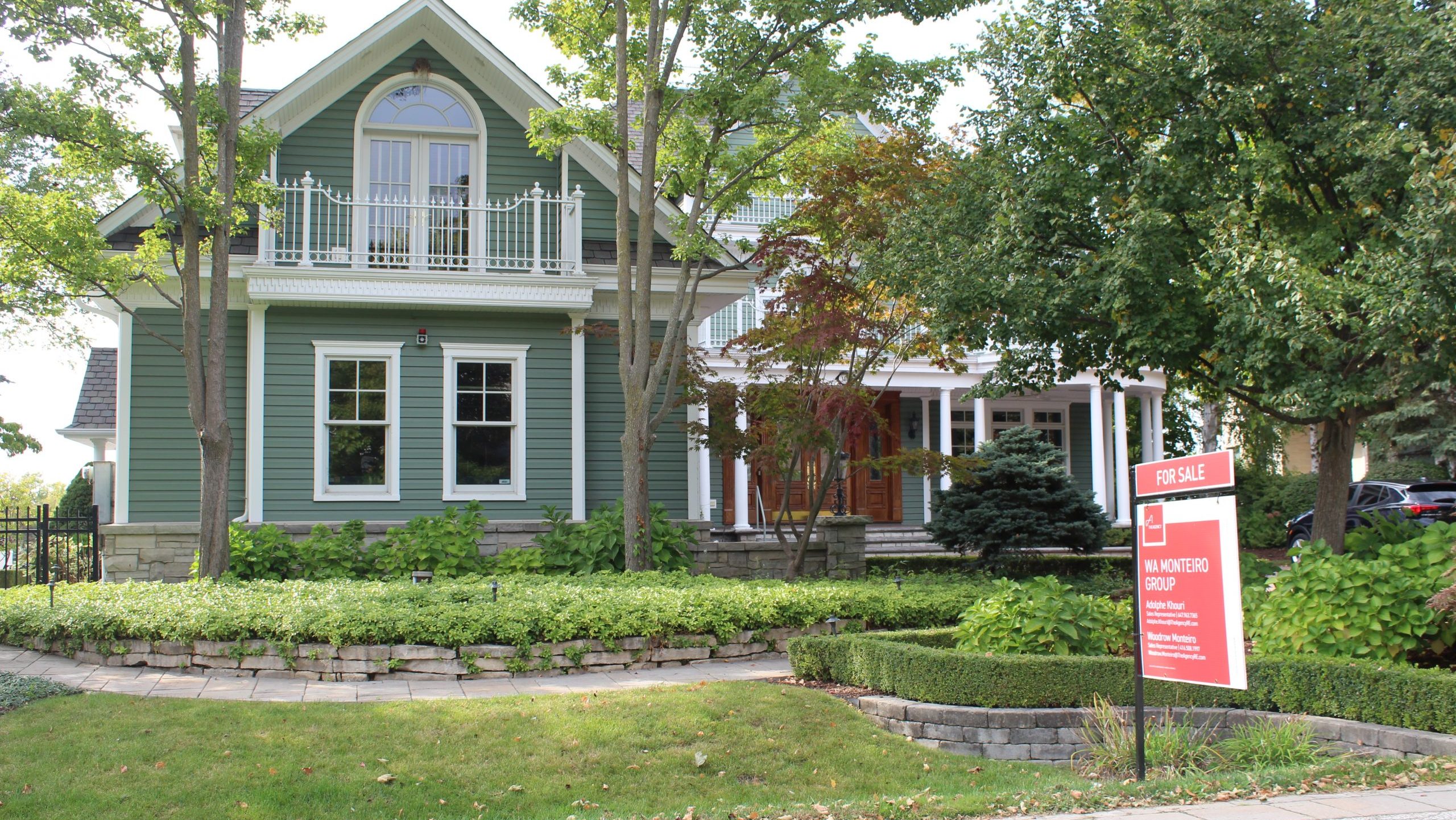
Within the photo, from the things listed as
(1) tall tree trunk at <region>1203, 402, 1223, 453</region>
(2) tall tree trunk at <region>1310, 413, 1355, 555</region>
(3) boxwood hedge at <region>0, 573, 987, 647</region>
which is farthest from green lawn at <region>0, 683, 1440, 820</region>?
(1) tall tree trunk at <region>1203, 402, 1223, 453</region>

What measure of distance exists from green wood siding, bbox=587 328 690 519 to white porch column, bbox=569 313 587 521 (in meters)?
0.21

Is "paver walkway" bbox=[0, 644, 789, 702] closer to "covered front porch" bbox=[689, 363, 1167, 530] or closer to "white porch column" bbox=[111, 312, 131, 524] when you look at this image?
"white porch column" bbox=[111, 312, 131, 524]

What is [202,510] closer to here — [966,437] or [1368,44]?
[1368,44]

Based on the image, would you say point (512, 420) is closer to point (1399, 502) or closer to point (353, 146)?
point (353, 146)

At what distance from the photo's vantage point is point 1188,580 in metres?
5.41

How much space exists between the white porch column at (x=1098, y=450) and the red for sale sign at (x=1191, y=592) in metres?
17.5

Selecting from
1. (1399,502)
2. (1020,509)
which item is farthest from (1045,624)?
(1399,502)

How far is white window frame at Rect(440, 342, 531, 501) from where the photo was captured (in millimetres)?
13922

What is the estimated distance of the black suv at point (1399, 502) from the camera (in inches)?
714

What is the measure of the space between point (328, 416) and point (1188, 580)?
11168 mm

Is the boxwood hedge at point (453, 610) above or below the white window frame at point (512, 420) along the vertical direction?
below

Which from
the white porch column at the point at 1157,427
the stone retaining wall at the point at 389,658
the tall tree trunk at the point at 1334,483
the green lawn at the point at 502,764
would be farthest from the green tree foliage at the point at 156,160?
the white porch column at the point at 1157,427

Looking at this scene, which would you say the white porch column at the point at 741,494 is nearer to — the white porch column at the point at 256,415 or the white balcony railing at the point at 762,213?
the white balcony railing at the point at 762,213

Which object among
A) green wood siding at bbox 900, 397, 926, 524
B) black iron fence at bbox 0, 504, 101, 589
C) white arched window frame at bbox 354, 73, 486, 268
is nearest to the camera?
black iron fence at bbox 0, 504, 101, 589
